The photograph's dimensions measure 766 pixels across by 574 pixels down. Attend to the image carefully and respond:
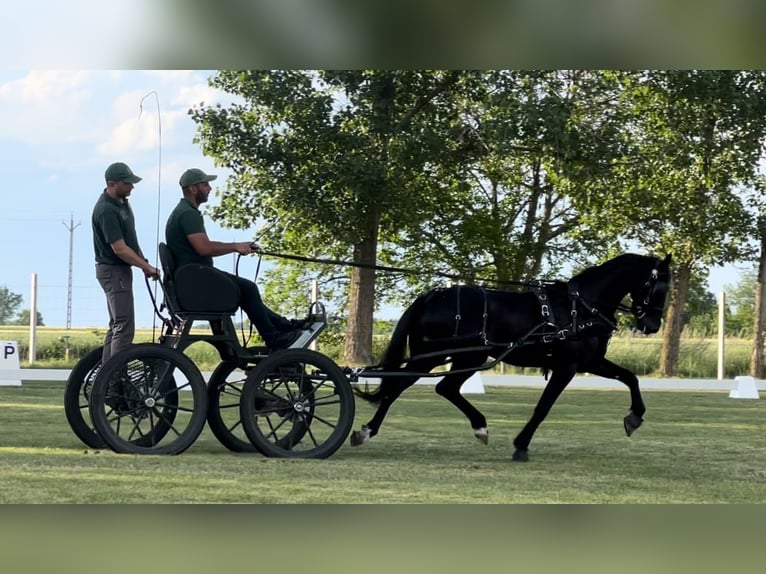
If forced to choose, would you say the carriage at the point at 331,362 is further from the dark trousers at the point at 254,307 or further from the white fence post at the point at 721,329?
the white fence post at the point at 721,329

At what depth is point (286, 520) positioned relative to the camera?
5.16 meters

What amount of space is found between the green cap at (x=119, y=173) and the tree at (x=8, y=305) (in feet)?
52.7

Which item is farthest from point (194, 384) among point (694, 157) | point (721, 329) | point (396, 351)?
point (721, 329)

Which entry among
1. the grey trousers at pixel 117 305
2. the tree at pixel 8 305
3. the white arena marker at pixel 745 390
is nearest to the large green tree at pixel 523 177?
the white arena marker at pixel 745 390

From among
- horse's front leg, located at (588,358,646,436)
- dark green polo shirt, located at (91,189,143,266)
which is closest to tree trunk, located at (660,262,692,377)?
horse's front leg, located at (588,358,646,436)

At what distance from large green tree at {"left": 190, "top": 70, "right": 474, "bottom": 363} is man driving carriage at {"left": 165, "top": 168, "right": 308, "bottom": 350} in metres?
11.2

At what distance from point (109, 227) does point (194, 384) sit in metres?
1.22

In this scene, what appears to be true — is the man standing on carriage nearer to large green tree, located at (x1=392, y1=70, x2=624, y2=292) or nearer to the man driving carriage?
the man driving carriage

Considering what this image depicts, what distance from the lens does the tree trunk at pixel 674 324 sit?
2194 cm

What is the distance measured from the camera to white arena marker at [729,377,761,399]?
16969mm

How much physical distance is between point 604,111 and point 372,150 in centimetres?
431

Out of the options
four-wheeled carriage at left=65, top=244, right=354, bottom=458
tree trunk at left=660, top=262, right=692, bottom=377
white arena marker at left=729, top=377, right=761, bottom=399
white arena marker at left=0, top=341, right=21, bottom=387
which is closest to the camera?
four-wheeled carriage at left=65, top=244, right=354, bottom=458

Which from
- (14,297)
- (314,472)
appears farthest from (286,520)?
(14,297)
